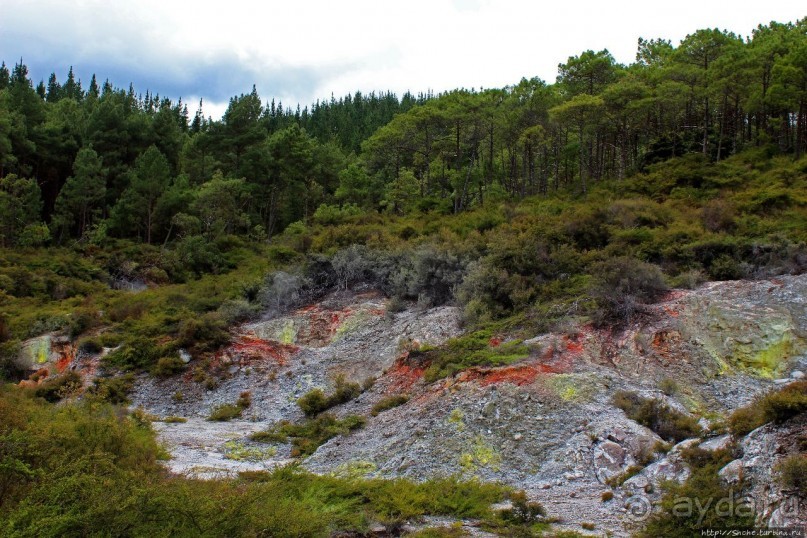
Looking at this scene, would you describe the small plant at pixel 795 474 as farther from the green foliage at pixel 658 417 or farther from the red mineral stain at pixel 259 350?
the red mineral stain at pixel 259 350

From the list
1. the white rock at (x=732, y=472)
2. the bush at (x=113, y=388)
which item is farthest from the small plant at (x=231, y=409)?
the white rock at (x=732, y=472)

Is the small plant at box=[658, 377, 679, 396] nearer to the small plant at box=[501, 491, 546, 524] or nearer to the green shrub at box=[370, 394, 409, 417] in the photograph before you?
the small plant at box=[501, 491, 546, 524]

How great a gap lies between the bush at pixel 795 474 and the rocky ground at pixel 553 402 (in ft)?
0.48

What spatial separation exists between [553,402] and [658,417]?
2.02 m

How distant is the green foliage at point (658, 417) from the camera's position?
10.5 metres

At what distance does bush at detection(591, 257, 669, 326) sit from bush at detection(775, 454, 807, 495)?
818cm

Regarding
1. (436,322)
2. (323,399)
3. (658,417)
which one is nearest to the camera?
(658,417)

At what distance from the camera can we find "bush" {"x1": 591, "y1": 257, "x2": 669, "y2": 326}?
15.0 metres

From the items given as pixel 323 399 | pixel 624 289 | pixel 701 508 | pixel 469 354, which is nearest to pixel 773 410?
pixel 701 508

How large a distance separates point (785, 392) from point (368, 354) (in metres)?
12.6

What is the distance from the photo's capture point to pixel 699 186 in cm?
2873

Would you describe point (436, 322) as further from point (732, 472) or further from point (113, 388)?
point (732, 472)

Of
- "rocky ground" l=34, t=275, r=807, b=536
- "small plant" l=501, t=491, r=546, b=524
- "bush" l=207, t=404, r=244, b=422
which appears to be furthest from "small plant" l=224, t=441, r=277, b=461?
"small plant" l=501, t=491, r=546, b=524

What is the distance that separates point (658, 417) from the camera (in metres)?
11.0
